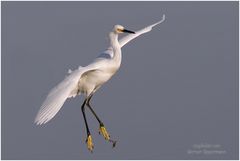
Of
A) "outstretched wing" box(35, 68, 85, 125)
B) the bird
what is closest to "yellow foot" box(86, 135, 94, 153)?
the bird

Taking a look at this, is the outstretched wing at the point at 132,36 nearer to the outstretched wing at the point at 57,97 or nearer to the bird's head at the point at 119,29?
the bird's head at the point at 119,29

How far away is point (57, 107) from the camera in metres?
25.9

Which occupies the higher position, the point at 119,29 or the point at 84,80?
the point at 119,29

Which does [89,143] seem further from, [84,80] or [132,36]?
[132,36]

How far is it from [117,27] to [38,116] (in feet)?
11.6

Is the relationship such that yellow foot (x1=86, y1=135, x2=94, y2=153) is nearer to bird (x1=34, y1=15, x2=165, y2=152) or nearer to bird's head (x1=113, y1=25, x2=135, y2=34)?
bird (x1=34, y1=15, x2=165, y2=152)

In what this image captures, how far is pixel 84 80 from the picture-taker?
28.3 metres

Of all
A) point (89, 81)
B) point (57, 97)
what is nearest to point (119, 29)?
point (89, 81)

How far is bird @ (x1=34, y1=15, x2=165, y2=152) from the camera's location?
26.2 m

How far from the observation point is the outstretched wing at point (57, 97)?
25.8 metres

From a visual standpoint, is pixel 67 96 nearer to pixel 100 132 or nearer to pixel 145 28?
pixel 100 132

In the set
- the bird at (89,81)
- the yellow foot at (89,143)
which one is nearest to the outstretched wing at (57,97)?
the bird at (89,81)

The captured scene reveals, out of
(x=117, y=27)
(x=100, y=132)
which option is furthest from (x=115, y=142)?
(x=117, y=27)

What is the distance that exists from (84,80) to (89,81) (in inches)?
4.5
